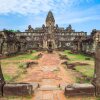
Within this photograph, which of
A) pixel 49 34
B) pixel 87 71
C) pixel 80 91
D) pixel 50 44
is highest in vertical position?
pixel 49 34

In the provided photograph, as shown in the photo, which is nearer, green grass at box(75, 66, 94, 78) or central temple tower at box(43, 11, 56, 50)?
green grass at box(75, 66, 94, 78)

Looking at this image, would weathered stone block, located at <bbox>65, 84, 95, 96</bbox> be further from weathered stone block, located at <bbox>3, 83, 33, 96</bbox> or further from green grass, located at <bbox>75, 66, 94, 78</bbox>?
green grass, located at <bbox>75, 66, 94, 78</bbox>

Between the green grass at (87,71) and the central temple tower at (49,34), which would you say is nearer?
the green grass at (87,71)

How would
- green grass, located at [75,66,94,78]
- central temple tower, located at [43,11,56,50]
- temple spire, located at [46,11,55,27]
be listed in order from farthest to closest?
temple spire, located at [46,11,55,27], central temple tower, located at [43,11,56,50], green grass, located at [75,66,94,78]

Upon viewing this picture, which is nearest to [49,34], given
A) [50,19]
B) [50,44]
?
[50,44]

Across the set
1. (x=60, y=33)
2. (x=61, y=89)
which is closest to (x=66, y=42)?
(x=60, y=33)

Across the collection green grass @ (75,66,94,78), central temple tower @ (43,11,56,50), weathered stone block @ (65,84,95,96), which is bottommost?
green grass @ (75,66,94,78)

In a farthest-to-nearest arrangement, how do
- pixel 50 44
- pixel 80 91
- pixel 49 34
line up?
pixel 49 34 < pixel 50 44 < pixel 80 91

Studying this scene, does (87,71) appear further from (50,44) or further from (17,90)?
(50,44)

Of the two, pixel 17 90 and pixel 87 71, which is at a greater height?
pixel 17 90

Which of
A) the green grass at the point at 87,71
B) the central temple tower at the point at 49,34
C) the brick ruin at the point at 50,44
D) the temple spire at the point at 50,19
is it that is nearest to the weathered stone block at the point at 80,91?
the brick ruin at the point at 50,44

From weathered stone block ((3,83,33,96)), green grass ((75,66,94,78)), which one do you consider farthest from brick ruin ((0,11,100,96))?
green grass ((75,66,94,78))

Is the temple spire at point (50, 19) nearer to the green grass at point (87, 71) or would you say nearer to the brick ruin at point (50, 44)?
the brick ruin at point (50, 44)

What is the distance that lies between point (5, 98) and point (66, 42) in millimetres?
73851
